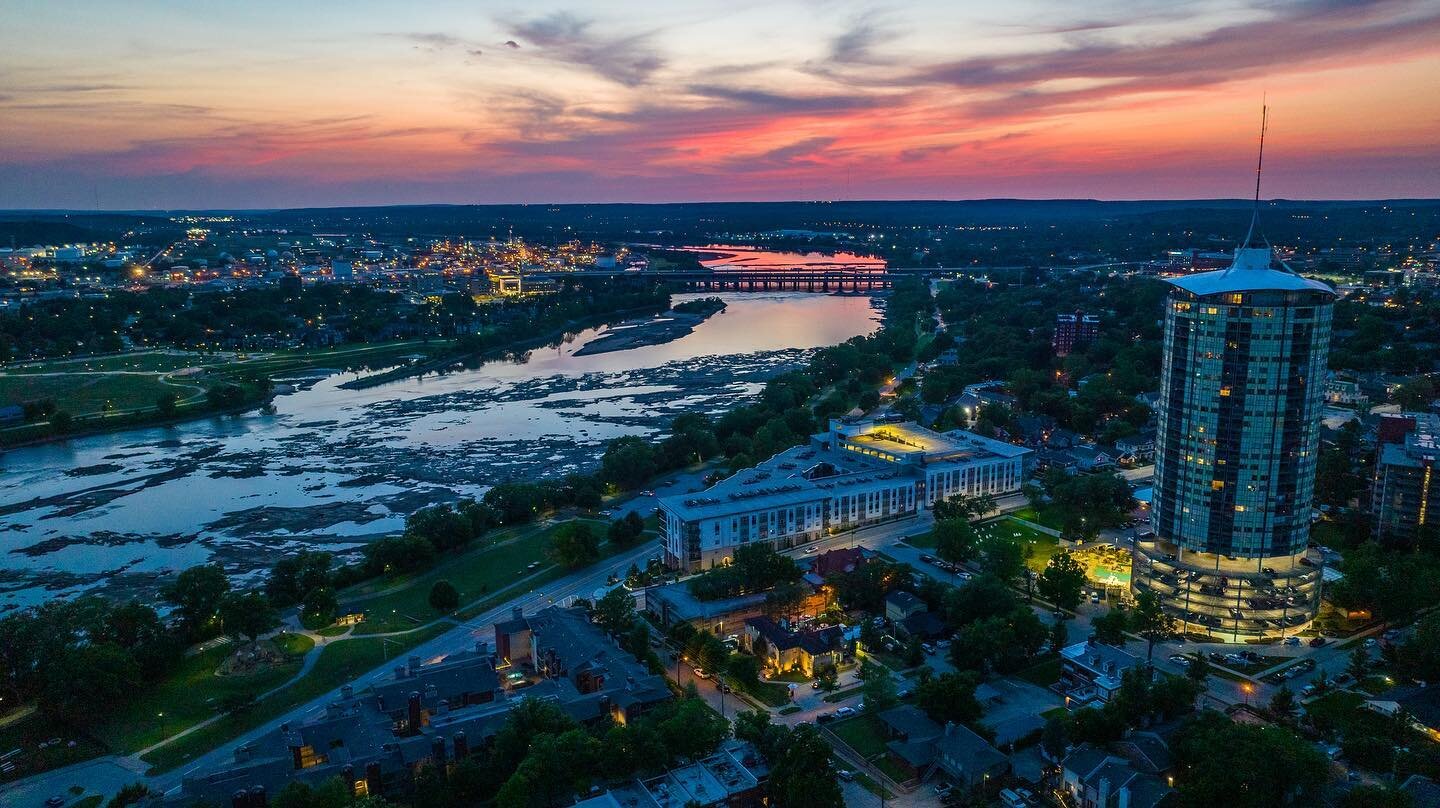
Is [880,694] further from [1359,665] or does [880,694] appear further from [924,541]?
[924,541]

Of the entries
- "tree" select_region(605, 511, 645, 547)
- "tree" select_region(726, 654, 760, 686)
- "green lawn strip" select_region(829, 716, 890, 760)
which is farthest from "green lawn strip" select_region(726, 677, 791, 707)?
"tree" select_region(605, 511, 645, 547)

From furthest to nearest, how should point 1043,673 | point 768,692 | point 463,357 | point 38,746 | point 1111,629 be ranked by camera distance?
point 463,357 → point 1111,629 → point 1043,673 → point 768,692 → point 38,746

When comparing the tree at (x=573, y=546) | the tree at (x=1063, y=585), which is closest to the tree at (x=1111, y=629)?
the tree at (x=1063, y=585)

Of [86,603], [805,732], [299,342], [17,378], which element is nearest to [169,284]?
[299,342]

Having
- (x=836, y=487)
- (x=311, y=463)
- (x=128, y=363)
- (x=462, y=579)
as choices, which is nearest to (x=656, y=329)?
(x=128, y=363)

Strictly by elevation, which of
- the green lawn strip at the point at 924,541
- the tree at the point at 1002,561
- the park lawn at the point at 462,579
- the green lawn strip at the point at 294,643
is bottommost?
the green lawn strip at the point at 294,643

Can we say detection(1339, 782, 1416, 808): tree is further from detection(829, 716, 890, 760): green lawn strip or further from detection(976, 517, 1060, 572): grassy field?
detection(976, 517, 1060, 572): grassy field

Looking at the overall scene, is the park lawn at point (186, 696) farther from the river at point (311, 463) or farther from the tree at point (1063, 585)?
the tree at point (1063, 585)
